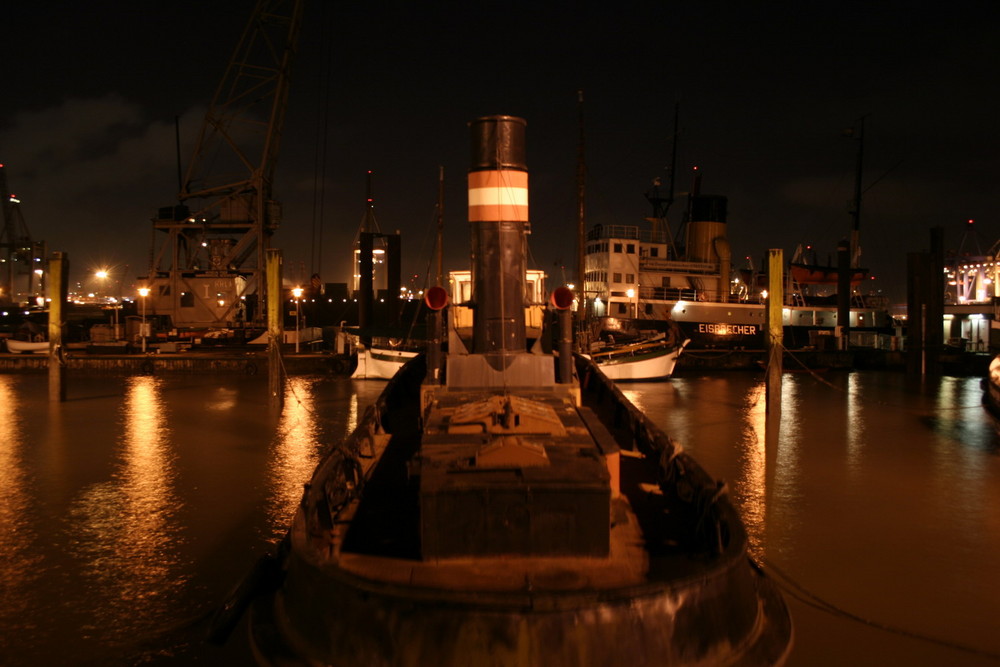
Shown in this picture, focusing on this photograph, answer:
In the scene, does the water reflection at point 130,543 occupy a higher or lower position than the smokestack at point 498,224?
lower

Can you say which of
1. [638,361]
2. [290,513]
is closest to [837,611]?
[290,513]

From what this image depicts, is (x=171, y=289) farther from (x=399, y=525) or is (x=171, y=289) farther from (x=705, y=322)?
(x=399, y=525)

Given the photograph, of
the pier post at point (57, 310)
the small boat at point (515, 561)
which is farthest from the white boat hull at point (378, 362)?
the small boat at point (515, 561)

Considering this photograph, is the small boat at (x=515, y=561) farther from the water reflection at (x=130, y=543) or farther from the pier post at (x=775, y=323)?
the pier post at (x=775, y=323)

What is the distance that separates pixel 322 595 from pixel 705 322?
1554 inches

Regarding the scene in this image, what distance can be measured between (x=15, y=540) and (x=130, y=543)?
1.55m

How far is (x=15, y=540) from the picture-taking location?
9461 millimetres

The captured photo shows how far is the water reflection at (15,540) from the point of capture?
→ 23.9ft

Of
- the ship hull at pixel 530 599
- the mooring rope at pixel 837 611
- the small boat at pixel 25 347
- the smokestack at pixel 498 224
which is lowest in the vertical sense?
the mooring rope at pixel 837 611

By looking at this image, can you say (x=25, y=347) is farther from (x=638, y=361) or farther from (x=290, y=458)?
(x=638, y=361)

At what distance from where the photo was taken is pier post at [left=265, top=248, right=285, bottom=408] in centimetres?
2053

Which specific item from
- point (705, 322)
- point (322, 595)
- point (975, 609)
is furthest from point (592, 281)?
point (322, 595)

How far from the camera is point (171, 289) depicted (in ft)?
141

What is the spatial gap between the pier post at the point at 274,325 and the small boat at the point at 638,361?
1325 centimetres
